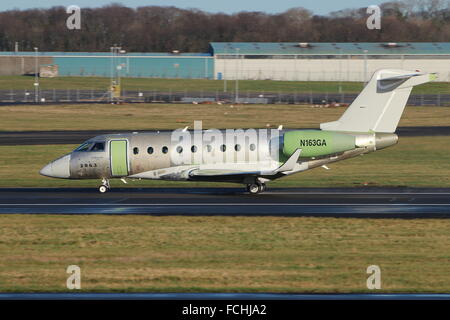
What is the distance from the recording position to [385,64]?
13438 cm

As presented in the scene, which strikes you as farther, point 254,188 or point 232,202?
point 254,188

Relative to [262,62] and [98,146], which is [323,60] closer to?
[262,62]

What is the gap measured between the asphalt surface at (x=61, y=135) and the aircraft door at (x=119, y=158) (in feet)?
74.1

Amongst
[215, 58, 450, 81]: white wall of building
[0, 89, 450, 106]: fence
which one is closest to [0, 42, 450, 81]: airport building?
[215, 58, 450, 81]: white wall of building

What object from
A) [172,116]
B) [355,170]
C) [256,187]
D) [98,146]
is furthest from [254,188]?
[172,116]

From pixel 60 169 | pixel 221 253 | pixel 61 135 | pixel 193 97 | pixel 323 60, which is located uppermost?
pixel 323 60

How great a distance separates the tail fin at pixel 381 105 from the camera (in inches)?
1513

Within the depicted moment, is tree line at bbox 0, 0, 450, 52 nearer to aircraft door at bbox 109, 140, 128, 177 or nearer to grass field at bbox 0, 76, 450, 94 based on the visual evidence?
grass field at bbox 0, 76, 450, 94

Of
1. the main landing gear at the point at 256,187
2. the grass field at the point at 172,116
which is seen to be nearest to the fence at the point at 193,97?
the grass field at the point at 172,116

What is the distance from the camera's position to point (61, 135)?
66.1m

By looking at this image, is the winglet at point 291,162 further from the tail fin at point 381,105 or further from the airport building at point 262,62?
the airport building at point 262,62

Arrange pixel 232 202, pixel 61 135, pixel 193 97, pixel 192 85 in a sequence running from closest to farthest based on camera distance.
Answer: pixel 232 202, pixel 61 135, pixel 193 97, pixel 192 85

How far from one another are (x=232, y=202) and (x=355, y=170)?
14.2m
